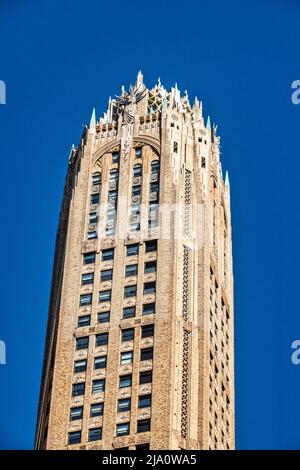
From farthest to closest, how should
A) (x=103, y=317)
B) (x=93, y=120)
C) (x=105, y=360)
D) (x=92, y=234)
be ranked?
(x=93, y=120)
(x=92, y=234)
(x=103, y=317)
(x=105, y=360)

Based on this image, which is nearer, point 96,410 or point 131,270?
point 96,410

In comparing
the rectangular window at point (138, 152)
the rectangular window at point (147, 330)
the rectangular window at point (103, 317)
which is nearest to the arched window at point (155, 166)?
the rectangular window at point (138, 152)

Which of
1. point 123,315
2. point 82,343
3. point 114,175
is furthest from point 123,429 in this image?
point 114,175

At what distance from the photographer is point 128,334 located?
158 m

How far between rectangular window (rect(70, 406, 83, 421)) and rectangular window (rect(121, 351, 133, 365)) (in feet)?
17.1

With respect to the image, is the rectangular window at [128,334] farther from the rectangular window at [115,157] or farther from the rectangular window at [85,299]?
the rectangular window at [115,157]

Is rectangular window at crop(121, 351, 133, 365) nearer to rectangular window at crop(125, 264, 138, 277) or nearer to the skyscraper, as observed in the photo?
the skyscraper

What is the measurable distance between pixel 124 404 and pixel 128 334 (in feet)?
24.1

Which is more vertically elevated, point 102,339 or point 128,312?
point 128,312

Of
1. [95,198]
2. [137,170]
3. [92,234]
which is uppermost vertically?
[137,170]

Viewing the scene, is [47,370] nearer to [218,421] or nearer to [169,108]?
[218,421]

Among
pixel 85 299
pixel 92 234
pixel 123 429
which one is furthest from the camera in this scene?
pixel 92 234

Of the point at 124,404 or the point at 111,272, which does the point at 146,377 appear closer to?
the point at 124,404
